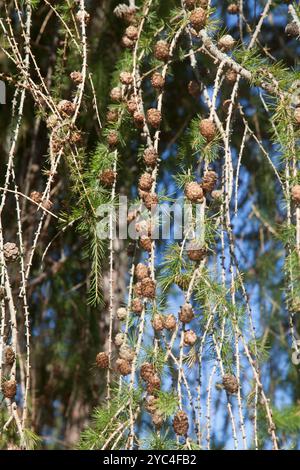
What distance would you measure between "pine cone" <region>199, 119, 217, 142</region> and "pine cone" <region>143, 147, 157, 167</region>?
0.10m

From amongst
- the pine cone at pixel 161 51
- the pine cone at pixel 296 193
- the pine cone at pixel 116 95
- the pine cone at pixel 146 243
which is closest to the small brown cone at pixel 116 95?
Result: the pine cone at pixel 116 95

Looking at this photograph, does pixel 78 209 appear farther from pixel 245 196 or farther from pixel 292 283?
pixel 245 196

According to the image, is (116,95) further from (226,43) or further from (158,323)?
(158,323)

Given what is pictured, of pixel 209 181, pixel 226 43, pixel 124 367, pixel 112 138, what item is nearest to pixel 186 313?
pixel 124 367

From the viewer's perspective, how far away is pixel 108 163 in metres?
1.48

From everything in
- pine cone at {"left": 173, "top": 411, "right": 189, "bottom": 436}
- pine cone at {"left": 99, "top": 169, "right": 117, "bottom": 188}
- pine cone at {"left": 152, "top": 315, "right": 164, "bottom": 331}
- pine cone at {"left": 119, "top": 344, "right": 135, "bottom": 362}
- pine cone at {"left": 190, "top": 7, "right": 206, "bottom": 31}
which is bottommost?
pine cone at {"left": 173, "top": 411, "right": 189, "bottom": 436}

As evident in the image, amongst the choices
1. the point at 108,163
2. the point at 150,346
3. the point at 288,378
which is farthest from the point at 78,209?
the point at 288,378

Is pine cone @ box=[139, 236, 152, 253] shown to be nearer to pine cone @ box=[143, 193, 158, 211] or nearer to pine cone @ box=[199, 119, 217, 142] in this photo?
pine cone @ box=[143, 193, 158, 211]

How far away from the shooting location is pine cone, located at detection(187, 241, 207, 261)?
53.3 inches

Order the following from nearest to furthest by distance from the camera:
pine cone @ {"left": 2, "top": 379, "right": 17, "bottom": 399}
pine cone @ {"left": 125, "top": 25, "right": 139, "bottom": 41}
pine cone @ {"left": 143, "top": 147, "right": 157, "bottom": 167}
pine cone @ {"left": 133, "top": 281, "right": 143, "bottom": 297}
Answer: pine cone @ {"left": 2, "top": 379, "right": 17, "bottom": 399} → pine cone @ {"left": 133, "top": 281, "right": 143, "bottom": 297} → pine cone @ {"left": 143, "top": 147, "right": 157, "bottom": 167} → pine cone @ {"left": 125, "top": 25, "right": 139, "bottom": 41}

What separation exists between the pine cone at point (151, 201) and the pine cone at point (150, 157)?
0.08 meters

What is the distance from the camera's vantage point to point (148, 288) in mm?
1331

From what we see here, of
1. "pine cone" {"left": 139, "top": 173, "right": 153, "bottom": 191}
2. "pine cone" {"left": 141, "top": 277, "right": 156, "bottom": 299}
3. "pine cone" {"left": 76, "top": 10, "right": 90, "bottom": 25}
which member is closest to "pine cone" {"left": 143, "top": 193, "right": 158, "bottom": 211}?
"pine cone" {"left": 139, "top": 173, "right": 153, "bottom": 191}

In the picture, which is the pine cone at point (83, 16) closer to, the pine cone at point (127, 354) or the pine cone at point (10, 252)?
the pine cone at point (10, 252)
